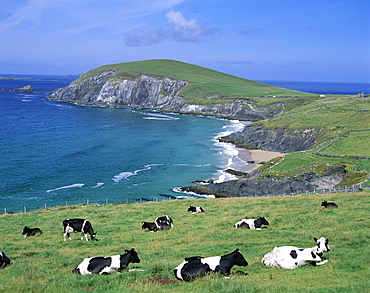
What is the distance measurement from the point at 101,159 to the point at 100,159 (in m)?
0.26

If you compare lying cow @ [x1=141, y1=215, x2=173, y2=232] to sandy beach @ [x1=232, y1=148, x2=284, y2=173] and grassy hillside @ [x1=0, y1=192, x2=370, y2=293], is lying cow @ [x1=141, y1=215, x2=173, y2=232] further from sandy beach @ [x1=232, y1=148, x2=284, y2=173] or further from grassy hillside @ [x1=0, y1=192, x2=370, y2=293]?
sandy beach @ [x1=232, y1=148, x2=284, y2=173]

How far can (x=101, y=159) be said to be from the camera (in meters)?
91.6

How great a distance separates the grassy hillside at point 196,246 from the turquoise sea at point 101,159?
1908 cm

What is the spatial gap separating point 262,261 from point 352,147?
71.9 metres

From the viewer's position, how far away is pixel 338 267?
15234mm

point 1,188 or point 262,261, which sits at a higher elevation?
point 262,261

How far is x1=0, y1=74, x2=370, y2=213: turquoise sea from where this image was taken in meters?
64.0

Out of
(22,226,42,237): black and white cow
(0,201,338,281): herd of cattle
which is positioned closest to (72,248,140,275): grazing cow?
(0,201,338,281): herd of cattle

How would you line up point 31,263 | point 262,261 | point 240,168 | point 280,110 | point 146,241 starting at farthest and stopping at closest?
point 280,110, point 240,168, point 146,241, point 31,263, point 262,261

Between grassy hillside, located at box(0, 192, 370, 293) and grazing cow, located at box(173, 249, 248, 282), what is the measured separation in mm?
383

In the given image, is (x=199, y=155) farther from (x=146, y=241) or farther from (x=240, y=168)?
(x=146, y=241)

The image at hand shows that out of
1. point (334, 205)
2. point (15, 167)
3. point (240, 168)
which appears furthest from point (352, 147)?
point (15, 167)

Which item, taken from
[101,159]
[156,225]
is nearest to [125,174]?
[101,159]

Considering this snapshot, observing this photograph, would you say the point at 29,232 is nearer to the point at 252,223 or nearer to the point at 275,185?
the point at 252,223
